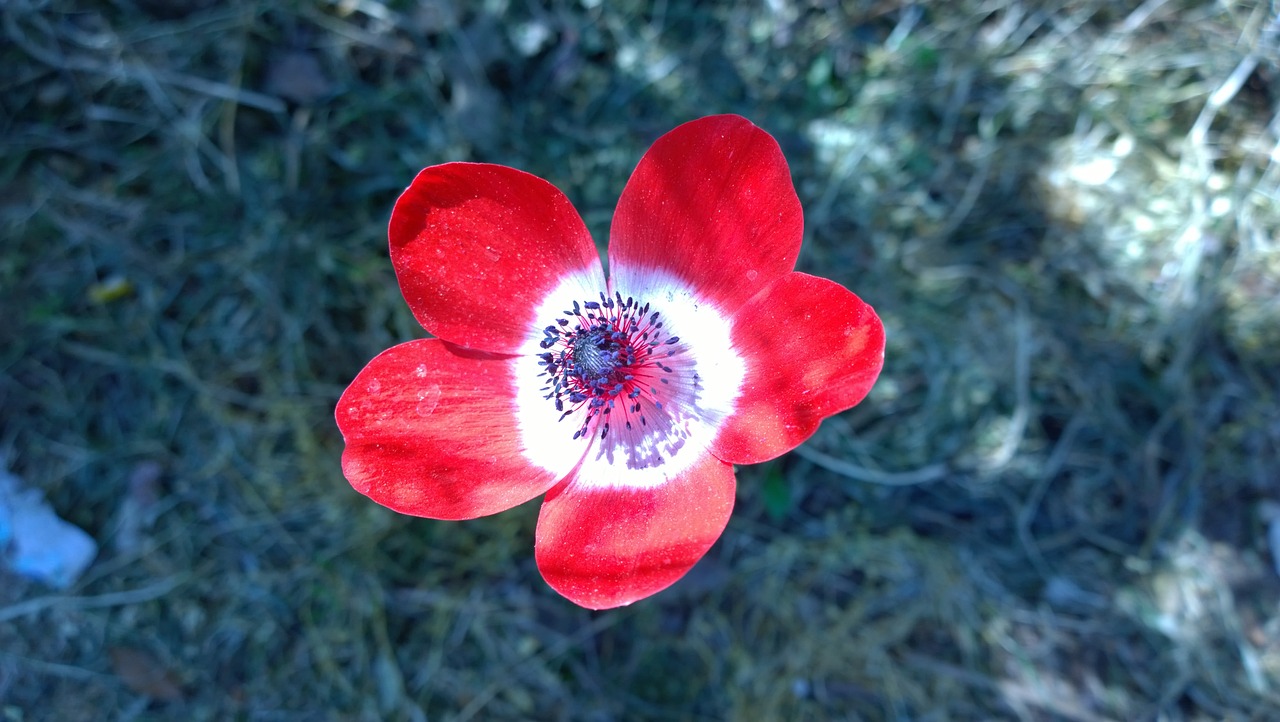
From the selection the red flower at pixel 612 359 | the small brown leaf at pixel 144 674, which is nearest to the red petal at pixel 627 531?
the red flower at pixel 612 359

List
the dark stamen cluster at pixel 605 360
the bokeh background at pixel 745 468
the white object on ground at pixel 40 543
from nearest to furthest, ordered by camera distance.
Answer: the dark stamen cluster at pixel 605 360
the bokeh background at pixel 745 468
the white object on ground at pixel 40 543

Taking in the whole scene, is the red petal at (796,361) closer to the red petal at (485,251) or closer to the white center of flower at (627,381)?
the white center of flower at (627,381)

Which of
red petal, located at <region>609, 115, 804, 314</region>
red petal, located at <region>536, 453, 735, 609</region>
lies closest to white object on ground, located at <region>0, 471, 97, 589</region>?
red petal, located at <region>536, 453, 735, 609</region>

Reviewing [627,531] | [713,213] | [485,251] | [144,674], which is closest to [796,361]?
[713,213]

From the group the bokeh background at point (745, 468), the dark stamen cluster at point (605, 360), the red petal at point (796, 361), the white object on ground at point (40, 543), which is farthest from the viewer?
the white object on ground at point (40, 543)

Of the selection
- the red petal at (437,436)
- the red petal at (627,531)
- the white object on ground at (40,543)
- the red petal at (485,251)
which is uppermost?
the red petal at (485,251)

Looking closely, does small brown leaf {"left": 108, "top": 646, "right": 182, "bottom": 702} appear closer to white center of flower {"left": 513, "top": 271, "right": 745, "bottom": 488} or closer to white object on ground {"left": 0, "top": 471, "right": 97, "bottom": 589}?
white object on ground {"left": 0, "top": 471, "right": 97, "bottom": 589}

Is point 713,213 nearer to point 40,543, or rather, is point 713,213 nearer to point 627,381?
point 627,381

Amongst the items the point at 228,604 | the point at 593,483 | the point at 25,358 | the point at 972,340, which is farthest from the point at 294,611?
the point at 972,340
